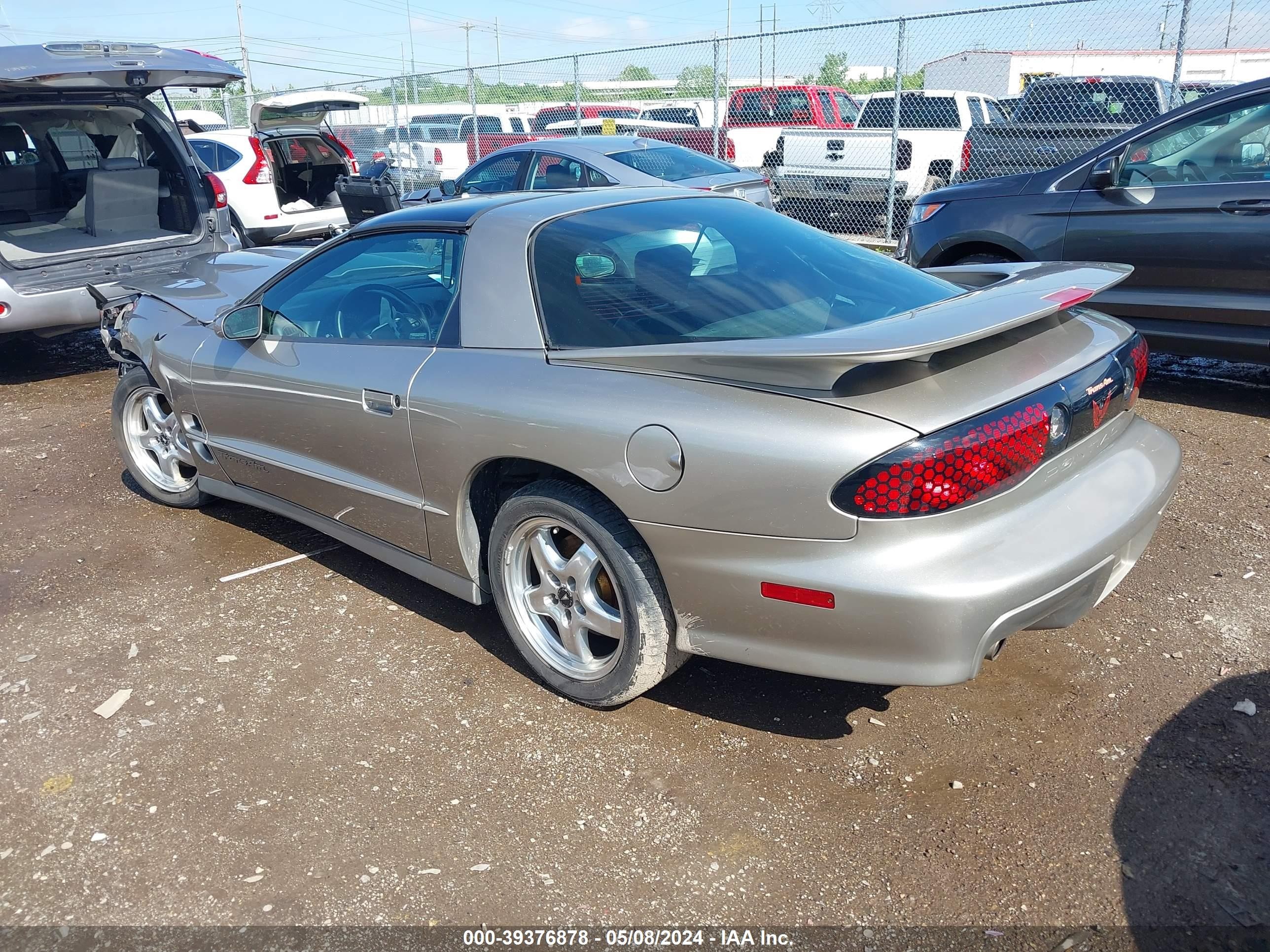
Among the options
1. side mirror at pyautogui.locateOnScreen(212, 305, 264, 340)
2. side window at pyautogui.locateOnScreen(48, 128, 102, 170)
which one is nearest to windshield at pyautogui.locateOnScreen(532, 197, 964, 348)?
side mirror at pyautogui.locateOnScreen(212, 305, 264, 340)

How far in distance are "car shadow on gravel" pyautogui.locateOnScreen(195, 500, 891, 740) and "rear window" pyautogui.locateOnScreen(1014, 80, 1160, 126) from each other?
34.3 feet

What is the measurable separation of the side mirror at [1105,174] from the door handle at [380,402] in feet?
15.0

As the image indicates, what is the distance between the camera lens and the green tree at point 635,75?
15.6 m

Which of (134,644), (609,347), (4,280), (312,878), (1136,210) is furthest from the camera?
(4,280)

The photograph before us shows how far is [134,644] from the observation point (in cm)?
367

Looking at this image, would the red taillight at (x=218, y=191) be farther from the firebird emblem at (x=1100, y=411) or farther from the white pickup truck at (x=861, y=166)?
the firebird emblem at (x=1100, y=411)

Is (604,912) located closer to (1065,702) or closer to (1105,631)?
(1065,702)

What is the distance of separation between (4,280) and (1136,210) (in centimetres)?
721

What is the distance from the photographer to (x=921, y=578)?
2.35 meters

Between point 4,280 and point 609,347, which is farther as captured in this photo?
point 4,280

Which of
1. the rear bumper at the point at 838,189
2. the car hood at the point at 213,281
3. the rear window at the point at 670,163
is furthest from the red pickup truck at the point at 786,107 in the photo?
the car hood at the point at 213,281

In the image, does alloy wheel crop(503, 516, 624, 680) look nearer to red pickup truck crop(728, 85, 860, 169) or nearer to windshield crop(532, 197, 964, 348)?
windshield crop(532, 197, 964, 348)

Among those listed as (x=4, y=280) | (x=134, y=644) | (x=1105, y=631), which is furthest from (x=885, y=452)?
(x=4, y=280)

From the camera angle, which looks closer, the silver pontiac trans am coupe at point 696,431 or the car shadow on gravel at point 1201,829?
the car shadow on gravel at point 1201,829
